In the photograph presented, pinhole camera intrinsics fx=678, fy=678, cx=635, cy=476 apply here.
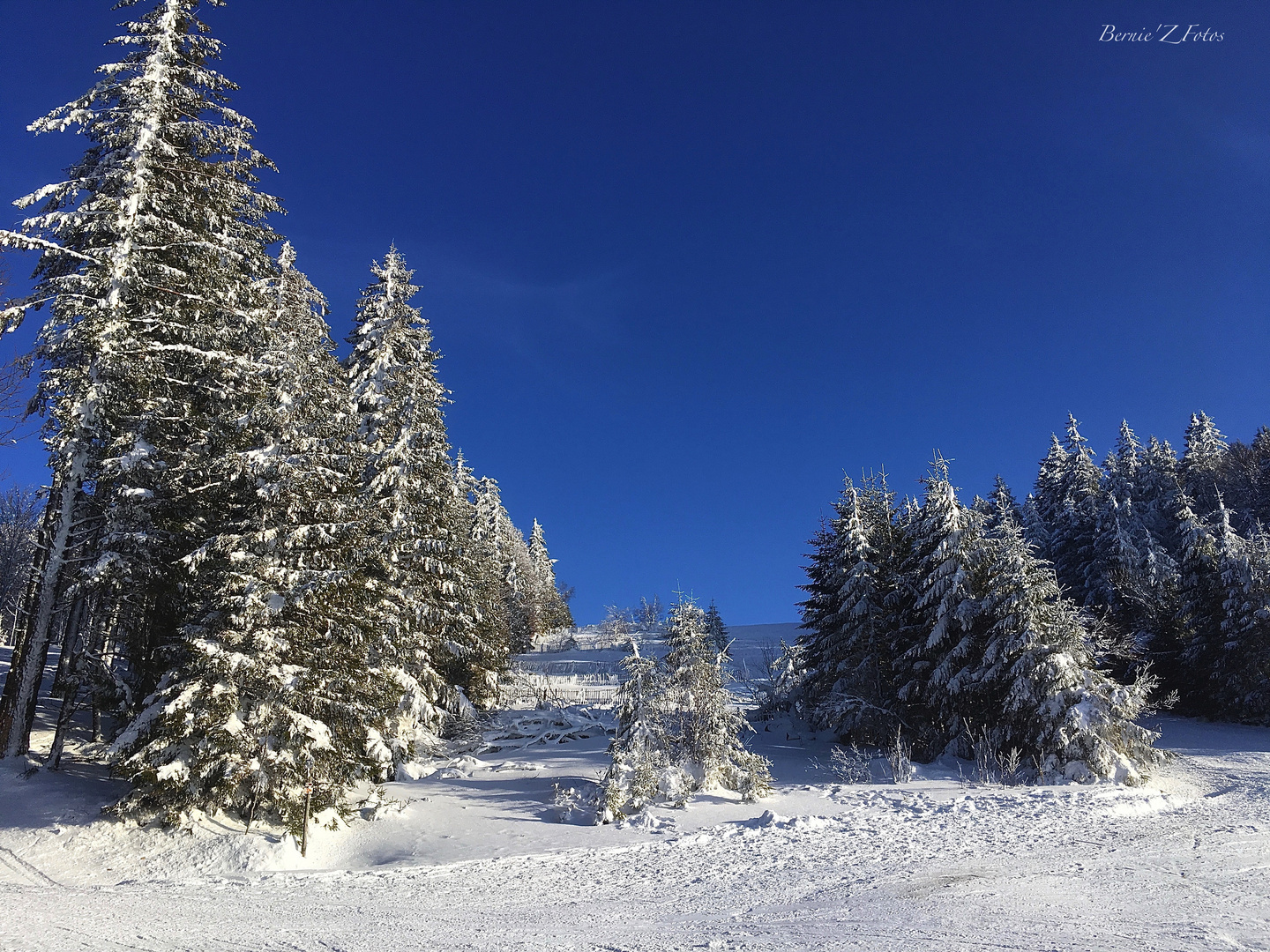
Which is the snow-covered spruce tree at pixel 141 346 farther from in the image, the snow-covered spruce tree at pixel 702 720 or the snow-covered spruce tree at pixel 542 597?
the snow-covered spruce tree at pixel 542 597

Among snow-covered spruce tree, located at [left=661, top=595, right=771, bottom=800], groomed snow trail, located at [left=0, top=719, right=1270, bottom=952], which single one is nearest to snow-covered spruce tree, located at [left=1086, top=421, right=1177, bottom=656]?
groomed snow trail, located at [left=0, top=719, right=1270, bottom=952]

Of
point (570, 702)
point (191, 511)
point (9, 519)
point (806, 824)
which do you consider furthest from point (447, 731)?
point (9, 519)

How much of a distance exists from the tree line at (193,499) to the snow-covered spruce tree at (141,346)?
6 cm

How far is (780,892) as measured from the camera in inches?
340

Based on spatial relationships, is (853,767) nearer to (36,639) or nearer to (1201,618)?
(36,639)

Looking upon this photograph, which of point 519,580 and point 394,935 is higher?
point 519,580

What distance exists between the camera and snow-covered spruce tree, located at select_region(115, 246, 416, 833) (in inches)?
454

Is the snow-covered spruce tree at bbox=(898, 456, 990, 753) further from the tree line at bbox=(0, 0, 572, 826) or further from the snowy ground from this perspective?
the tree line at bbox=(0, 0, 572, 826)

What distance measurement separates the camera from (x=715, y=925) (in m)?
7.43

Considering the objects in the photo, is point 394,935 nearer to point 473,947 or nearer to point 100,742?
point 473,947

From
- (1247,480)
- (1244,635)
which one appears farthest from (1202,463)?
(1244,635)

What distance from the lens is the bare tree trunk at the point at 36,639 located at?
44.3 feet

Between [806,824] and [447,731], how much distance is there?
1441cm

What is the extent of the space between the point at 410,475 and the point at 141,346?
23.2 ft
